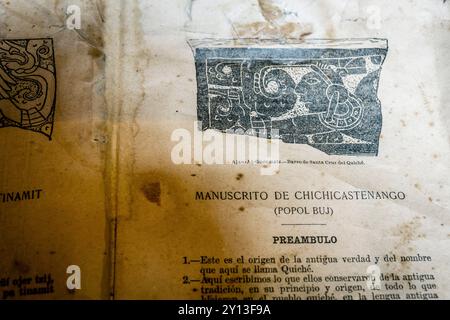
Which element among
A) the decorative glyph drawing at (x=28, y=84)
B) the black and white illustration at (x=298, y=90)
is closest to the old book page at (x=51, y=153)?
the decorative glyph drawing at (x=28, y=84)

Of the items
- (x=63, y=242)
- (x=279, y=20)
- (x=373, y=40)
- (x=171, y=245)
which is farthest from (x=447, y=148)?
(x=63, y=242)

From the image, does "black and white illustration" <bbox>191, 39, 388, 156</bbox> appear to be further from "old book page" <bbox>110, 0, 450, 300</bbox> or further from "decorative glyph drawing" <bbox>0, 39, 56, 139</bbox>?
"decorative glyph drawing" <bbox>0, 39, 56, 139</bbox>

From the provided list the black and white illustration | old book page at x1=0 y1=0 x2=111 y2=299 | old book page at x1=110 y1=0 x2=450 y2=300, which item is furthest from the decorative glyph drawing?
the black and white illustration

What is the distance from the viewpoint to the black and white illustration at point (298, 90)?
2.06 ft

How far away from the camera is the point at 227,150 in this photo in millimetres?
619

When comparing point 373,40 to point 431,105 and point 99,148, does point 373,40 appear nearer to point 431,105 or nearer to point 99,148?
point 431,105

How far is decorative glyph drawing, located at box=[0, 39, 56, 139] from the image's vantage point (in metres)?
0.61

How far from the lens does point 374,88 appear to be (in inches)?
25.3

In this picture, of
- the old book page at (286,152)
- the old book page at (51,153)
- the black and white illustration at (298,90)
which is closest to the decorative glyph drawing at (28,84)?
the old book page at (51,153)

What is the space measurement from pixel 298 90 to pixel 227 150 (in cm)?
14

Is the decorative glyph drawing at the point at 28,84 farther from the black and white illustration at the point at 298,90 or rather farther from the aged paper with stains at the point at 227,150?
the black and white illustration at the point at 298,90

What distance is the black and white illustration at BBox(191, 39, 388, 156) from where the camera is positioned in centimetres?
63
